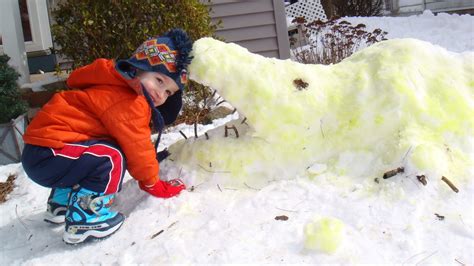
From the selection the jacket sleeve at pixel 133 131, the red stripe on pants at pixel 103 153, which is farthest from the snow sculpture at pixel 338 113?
the red stripe on pants at pixel 103 153

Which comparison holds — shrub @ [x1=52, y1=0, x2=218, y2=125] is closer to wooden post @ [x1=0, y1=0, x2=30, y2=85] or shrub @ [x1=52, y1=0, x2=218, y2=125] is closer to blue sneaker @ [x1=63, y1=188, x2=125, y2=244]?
wooden post @ [x1=0, y1=0, x2=30, y2=85]

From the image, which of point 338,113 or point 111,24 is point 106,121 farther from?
point 111,24

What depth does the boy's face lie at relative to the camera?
2.30 m

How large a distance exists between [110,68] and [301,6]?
11.8 meters

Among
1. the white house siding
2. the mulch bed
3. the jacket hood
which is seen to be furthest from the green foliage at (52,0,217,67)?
the white house siding

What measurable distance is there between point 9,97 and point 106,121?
98.5 inches

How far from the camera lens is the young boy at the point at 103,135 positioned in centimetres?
220

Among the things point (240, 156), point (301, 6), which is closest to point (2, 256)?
point (240, 156)

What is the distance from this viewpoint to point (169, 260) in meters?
1.91

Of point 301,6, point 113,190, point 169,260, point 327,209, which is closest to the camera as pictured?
point 169,260

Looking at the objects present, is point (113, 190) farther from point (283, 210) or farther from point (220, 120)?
point (220, 120)

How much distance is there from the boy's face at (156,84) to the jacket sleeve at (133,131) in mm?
93

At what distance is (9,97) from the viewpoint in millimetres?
4203

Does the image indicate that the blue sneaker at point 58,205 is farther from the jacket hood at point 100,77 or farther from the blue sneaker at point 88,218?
the jacket hood at point 100,77
